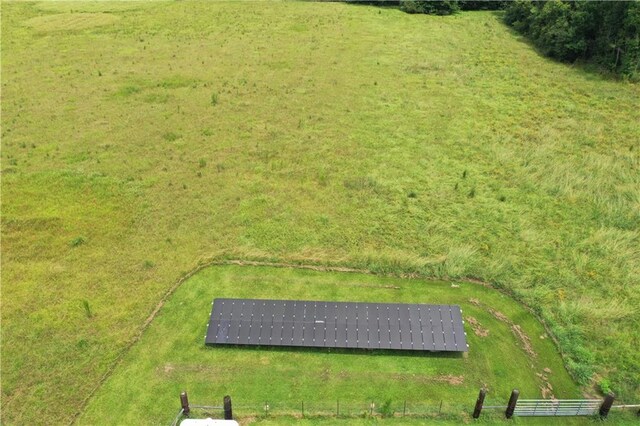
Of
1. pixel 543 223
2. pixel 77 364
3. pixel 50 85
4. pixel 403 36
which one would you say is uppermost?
pixel 403 36

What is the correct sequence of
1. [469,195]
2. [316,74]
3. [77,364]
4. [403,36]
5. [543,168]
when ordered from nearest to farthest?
[77,364] < [469,195] < [543,168] < [316,74] < [403,36]

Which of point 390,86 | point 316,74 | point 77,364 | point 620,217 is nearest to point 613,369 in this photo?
point 620,217

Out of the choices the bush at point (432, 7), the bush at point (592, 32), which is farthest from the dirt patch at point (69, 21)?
the bush at point (592, 32)

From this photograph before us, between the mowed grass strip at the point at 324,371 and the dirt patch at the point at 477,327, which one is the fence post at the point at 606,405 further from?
the dirt patch at the point at 477,327

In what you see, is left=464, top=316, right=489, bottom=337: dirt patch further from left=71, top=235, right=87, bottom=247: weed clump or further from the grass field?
left=71, top=235, right=87, bottom=247: weed clump

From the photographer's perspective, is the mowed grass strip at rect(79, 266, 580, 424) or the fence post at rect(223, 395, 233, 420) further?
the mowed grass strip at rect(79, 266, 580, 424)

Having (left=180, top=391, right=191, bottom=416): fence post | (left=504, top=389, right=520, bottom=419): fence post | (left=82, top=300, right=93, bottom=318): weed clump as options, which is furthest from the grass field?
(left=180, top=391, right=191, bottom=416): fence post

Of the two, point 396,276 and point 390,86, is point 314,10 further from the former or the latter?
point 396,276
